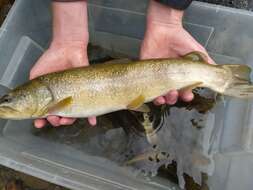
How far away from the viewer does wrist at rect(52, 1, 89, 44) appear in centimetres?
210

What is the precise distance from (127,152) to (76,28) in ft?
2.19

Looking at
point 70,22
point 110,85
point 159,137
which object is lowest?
point 159,137

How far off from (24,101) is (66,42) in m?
0.43

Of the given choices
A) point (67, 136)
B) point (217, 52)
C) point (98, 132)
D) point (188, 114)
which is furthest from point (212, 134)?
point (67, 136)

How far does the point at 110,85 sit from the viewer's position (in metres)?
1.88

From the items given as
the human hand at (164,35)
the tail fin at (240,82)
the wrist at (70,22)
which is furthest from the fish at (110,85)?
the wrist at (70,22)

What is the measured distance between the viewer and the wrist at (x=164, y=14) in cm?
212

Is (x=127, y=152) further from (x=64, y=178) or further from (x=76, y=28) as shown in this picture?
(x=76, y=28)

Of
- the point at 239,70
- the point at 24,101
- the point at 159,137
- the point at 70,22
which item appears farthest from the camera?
the point at 159,137

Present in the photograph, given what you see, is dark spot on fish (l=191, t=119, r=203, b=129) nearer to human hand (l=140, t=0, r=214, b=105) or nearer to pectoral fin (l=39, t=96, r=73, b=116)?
human hand (l=140, t=0, r=214, b=105)

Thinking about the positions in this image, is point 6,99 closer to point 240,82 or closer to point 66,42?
point 66,42

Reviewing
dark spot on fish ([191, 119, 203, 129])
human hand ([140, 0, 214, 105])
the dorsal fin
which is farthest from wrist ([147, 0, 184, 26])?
dark spot on fish ([191, 119, 203, 129])

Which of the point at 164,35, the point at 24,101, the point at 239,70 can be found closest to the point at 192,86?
the point at 239,70

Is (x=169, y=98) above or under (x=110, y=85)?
under
